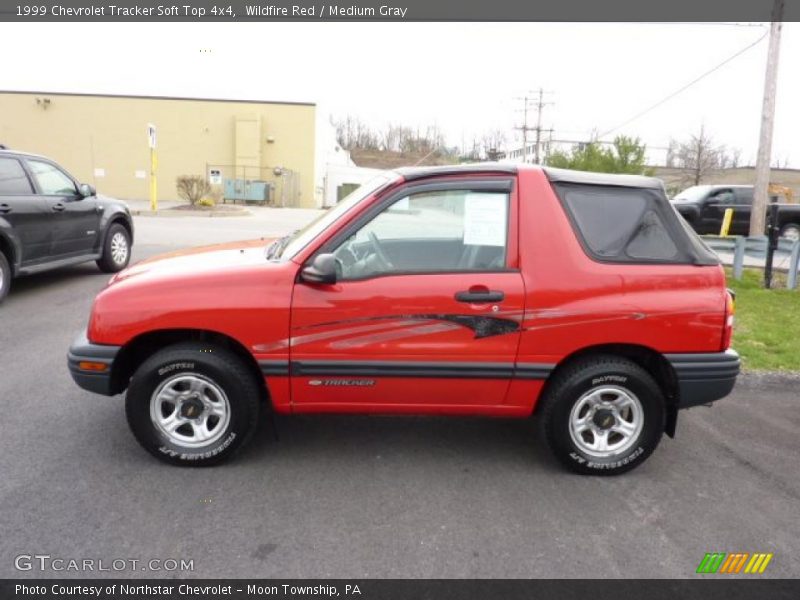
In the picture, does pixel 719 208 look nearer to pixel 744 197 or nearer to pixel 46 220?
pixel 744 197

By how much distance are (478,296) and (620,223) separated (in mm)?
990

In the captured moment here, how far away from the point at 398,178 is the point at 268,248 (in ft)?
3.68

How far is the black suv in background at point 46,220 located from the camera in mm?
7082

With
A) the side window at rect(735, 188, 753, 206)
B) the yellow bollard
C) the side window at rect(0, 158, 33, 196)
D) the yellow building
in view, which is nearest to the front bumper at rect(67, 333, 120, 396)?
the side window at rect(0, 158, 33, 196)

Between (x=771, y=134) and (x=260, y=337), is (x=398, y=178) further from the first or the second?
(x=771, y=134)

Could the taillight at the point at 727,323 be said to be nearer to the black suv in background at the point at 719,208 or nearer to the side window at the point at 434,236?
the side window at the point at 434,236

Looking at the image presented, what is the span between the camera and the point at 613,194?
3.44 meters

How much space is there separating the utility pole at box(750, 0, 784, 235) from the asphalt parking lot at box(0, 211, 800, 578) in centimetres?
1019

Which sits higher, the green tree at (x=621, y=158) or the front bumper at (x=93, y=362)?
the green tree at (x=621, y=158)

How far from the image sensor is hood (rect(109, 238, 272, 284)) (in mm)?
3398

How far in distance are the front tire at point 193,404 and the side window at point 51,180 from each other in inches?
228

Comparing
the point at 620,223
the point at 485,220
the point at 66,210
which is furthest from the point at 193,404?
the point at 66,210

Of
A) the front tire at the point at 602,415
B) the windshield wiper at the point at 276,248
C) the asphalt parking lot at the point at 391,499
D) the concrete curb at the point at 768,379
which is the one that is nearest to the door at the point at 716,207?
the concrete curb at the point at 768,379
